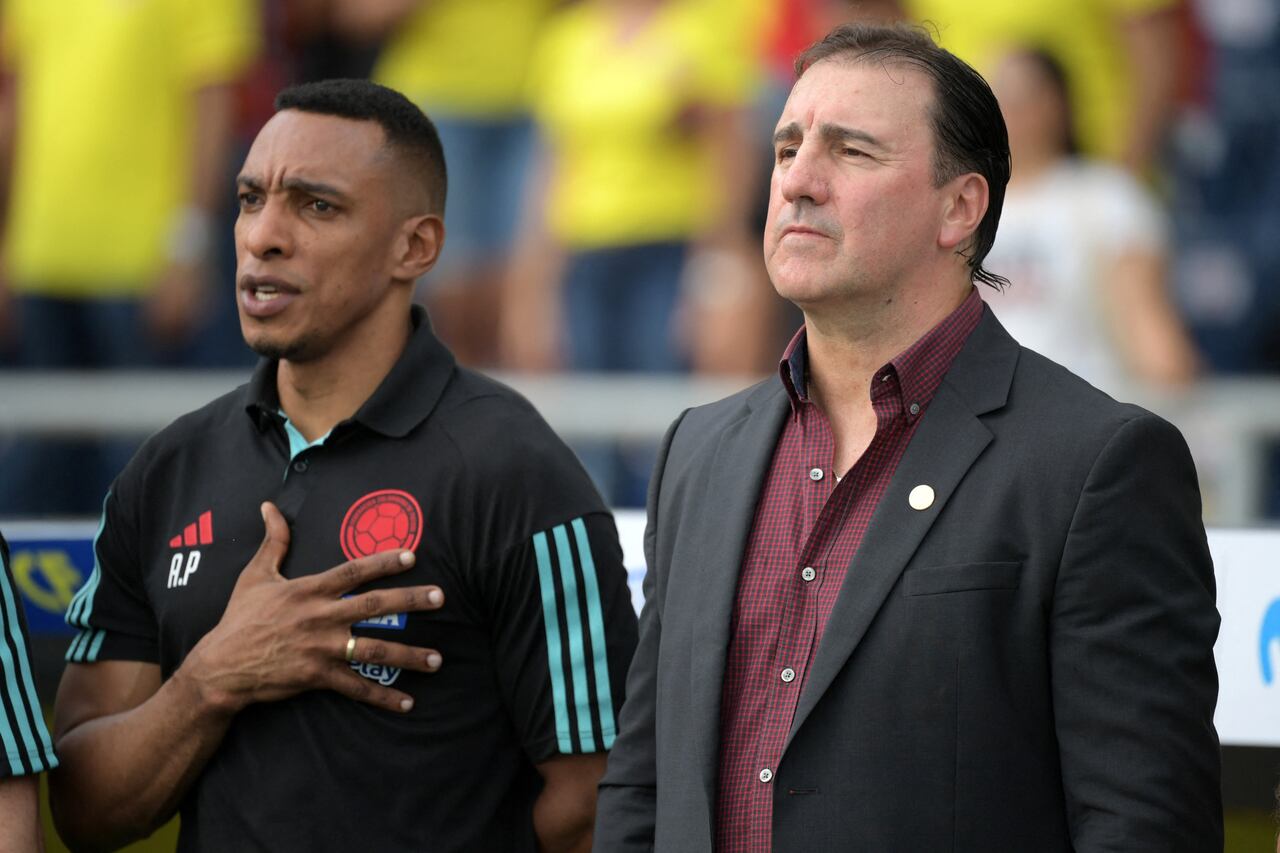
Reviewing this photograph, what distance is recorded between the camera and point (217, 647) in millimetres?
2498

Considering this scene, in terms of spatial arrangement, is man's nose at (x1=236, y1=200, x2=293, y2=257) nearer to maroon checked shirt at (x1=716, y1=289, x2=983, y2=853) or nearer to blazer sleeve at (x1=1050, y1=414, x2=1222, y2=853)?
maroon checked shirt at (x1=716, y1=289, x2=983, y2=853)

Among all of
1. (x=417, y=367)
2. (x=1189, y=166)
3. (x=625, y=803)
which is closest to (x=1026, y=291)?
(x=1189, y=166)

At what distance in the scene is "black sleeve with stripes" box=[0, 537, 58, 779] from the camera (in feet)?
7.93

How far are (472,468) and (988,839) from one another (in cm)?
100

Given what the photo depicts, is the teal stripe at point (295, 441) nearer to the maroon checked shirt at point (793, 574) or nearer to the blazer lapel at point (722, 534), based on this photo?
the blazer lapel at point (722, 534)

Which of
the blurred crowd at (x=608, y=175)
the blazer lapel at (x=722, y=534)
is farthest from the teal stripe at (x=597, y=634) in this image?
the blurred crowd at (x=608, y=175)

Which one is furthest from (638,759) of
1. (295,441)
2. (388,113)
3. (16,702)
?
(388,113)

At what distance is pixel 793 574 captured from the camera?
6.75 ft

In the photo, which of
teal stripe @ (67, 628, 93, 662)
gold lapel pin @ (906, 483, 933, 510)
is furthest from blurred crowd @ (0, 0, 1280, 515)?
gold lapel pin @ (906, 483, 933, 510)

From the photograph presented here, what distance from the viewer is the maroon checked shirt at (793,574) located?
2014mm

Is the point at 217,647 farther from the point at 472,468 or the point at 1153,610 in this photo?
the point at 1153,610

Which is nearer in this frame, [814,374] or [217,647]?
[814,374]

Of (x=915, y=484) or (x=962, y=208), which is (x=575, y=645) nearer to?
(x=915, y=484)

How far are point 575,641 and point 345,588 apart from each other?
0.34 m
